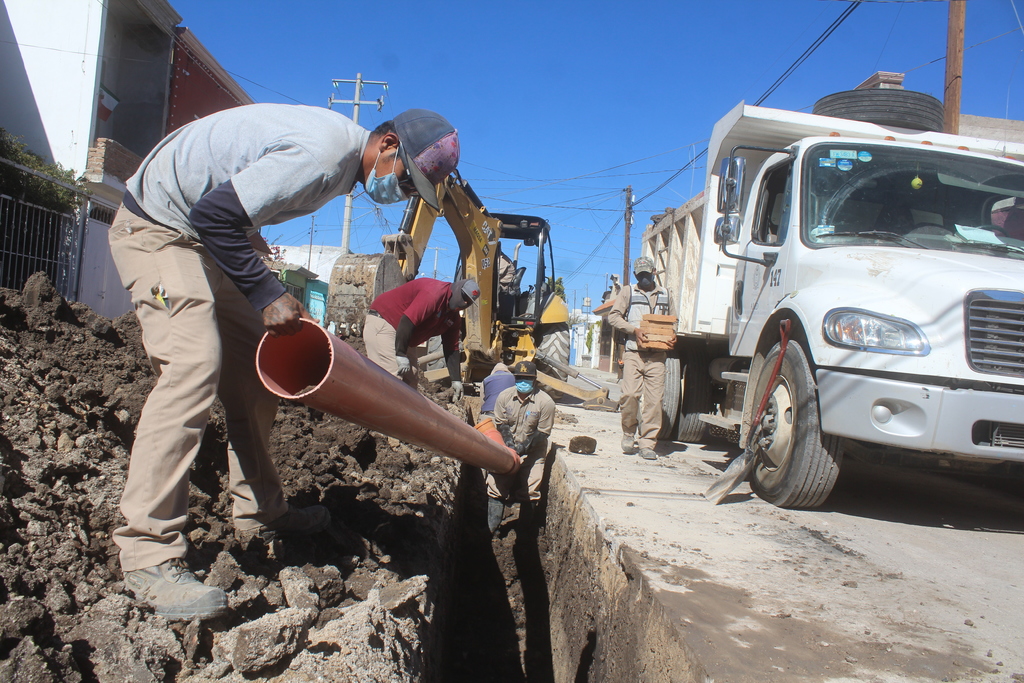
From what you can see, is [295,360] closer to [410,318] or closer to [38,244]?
[410,318]

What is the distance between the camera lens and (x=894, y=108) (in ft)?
16.6

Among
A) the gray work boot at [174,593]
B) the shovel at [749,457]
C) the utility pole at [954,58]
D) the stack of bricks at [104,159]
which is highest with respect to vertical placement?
the utility pole at [954,58]

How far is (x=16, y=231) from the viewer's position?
888cm

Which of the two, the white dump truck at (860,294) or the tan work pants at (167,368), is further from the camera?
the white dump truck at (860,294)

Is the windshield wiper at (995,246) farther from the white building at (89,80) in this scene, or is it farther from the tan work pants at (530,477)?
the white building at (89,80)

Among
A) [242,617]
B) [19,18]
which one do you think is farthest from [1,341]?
[19,18]

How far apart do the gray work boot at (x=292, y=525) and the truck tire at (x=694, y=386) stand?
4507 millimetres

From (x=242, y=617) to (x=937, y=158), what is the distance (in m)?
4.79

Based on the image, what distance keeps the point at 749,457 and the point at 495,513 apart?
2.51m

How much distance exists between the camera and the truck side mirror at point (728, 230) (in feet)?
Result: 15.5

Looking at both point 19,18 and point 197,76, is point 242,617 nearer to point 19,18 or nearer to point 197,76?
point 19,18

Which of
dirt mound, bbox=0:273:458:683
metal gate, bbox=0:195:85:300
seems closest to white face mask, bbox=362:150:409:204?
dirt mound, bbox=0:273:458:683

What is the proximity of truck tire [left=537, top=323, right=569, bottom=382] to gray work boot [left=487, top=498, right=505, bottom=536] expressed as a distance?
5.29 meters

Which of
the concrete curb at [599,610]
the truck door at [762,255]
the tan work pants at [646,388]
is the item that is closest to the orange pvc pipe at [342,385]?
the concrete curb at [599,610]
